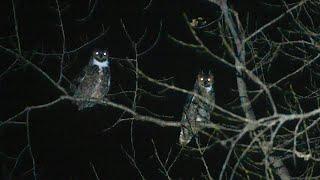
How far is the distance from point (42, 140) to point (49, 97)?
109 centimetres

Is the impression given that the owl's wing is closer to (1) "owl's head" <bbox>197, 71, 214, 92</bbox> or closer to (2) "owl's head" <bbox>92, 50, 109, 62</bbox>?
(2) "owl's head" <bbox>92, 50, 109, 62</bbox>

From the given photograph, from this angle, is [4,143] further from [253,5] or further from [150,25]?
[253,5]

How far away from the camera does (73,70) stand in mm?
10945

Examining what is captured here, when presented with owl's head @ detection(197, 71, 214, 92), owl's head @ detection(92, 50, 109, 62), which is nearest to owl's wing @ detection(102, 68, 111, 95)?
owl's head @ detection(92, 50, 109, 62)

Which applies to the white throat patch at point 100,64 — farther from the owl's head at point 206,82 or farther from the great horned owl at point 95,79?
the owl's head at point 206,82

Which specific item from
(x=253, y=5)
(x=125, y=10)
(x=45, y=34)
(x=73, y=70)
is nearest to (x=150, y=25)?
(x=125, y=10)

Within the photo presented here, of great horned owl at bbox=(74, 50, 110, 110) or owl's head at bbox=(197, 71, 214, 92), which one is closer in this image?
great horned owl at bbox=(74, 50, 110, 110)

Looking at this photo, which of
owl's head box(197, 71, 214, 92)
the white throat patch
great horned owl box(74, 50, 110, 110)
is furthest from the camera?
owl's head box(197, 71, 214, 92)

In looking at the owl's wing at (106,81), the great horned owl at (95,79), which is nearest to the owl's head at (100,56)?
the great horned owl at (95,79)

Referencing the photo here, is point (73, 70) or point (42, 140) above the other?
point (73, 70)

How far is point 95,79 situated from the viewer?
8.32 meters

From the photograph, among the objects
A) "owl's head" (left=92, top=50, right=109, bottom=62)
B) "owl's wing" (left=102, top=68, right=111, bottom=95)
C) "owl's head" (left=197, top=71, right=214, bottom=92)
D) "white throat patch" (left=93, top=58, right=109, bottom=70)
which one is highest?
"owl's head" (left=92, top=50, right=109, bottom=62)

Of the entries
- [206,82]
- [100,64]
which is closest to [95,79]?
[100,64]

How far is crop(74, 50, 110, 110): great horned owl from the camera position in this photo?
27.2 feet
